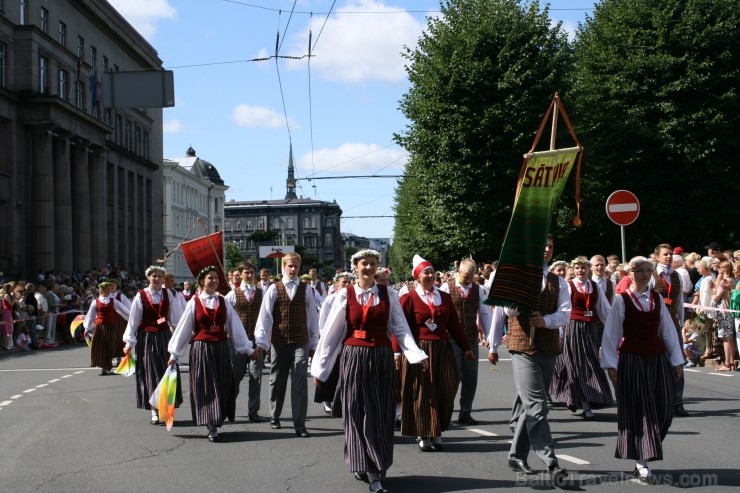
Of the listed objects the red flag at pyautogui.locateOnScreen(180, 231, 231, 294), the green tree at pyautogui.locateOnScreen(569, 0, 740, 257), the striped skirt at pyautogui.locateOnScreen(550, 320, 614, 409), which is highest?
the green tree at pyautogui.locateOnScreen(569, 0, 740, 257)

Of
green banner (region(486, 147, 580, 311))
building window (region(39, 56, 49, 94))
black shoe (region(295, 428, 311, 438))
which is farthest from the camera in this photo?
building window (region(39, 56, 49, 94))

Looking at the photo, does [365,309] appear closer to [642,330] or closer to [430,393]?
[430,393]

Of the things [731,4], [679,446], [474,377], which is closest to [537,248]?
[679,446]

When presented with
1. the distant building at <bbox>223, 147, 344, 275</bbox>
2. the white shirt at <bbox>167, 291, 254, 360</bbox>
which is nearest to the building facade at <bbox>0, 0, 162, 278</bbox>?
the white shirt at <bbox>167, 291, 254, 360</bbox>

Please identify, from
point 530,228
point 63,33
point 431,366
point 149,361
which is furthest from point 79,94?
point 530,228

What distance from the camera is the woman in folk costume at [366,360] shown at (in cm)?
770

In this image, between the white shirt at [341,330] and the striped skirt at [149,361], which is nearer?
the white shirt at [341,330]

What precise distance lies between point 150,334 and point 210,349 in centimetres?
231

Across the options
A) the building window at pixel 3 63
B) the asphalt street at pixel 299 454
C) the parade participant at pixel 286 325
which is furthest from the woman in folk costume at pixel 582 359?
the building window at pixel 3 63

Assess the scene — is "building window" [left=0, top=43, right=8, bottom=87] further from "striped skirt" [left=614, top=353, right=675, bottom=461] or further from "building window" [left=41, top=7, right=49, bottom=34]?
"striped skirt" [left=614, top=353, right=675, bottom=461]

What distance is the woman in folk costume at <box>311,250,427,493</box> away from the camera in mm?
7703

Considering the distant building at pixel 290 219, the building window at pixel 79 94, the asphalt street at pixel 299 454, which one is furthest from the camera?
the distant building at pixel 290 219

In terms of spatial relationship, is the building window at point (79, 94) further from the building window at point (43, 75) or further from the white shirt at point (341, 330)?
the white shirt at point (341, 330)

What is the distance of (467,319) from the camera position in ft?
39.4
